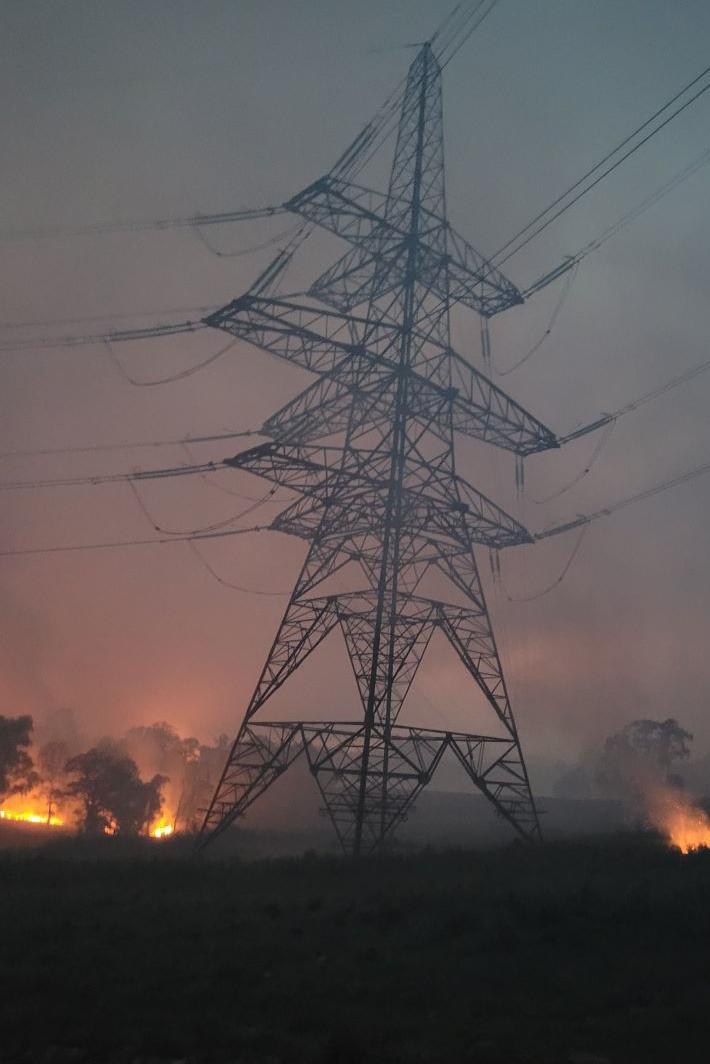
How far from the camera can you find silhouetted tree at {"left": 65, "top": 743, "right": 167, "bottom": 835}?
2137 inches

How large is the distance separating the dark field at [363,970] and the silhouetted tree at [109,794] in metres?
36.8

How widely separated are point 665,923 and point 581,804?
88150mm

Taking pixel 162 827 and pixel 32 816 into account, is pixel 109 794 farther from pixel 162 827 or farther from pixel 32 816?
pixel 32 816

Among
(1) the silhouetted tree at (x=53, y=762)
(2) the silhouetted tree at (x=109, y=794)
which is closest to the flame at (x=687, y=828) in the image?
(2) the silhouetted tree at (x=109, y=794)

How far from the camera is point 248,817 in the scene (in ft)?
218

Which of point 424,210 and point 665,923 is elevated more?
point 424,210

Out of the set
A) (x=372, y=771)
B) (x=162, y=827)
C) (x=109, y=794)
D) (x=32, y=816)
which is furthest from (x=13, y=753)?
(x=372, y=771)

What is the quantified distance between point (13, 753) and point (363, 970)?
205 feet

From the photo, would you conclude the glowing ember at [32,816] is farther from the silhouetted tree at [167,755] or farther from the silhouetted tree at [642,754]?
the silhouetted tree at [642,754]

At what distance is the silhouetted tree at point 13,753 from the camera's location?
63234 millimetres

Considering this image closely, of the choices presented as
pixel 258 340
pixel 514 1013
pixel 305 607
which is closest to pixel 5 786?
pixel 305 607

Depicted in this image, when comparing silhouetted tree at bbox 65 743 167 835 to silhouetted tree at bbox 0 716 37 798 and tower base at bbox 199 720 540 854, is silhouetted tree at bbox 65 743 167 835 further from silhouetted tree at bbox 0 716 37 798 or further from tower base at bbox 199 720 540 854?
tower base at bbox 199 720 540 854

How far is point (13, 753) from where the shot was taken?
211ft

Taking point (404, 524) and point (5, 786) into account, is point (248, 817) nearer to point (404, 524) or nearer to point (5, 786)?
point (5, 786)
